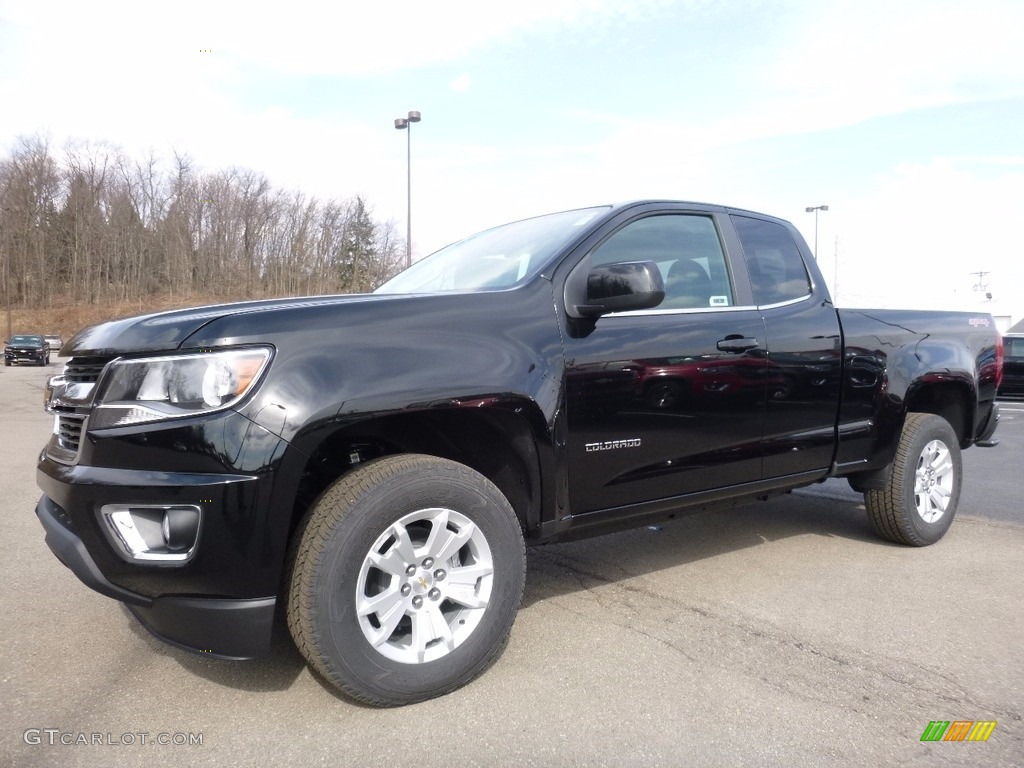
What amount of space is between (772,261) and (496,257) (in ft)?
5.03

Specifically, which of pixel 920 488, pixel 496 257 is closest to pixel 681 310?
pixel 496 257

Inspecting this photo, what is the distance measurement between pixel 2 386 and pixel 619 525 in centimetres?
2134

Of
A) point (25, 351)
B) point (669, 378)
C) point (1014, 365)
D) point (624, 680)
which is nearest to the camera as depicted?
point (624, 680)

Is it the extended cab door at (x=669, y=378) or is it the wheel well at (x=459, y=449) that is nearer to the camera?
the wheel well at (x=459, y=449)

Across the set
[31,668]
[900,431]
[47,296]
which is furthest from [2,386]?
[47,296]

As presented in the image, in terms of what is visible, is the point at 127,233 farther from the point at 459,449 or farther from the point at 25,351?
the point at 459,449

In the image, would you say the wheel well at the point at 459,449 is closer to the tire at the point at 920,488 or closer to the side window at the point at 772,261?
the side window at the point at 772,261

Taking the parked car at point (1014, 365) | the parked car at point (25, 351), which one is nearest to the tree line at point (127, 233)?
the parked car at point (25, 351)

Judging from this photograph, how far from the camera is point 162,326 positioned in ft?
8.07

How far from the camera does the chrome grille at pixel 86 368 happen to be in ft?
8.42

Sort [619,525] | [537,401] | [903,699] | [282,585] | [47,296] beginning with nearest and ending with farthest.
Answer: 1. [282,585]
2. [903,699]
3. [537,401]
4. [619,525]
5. [47,296]

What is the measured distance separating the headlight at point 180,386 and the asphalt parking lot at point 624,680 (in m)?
1.04

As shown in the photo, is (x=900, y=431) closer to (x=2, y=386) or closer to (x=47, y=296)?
(x=2, y=386)

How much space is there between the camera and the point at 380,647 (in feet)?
8.40
